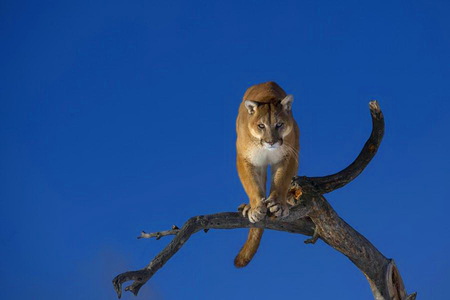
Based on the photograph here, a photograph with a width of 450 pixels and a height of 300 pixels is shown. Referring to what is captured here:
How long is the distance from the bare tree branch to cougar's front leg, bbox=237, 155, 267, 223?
0.62 feet

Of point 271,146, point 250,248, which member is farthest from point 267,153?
point 250,248

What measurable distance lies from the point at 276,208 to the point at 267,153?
0.64 meters

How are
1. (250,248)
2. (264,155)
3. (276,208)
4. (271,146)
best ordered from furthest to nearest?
(250,248) → (264,155) → (276,208) → (271,146)

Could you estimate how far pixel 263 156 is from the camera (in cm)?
730

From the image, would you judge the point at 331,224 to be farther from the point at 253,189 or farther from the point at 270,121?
the point at 270,121

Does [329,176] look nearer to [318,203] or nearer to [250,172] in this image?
[318,203]

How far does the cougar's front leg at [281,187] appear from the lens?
7.21 meters

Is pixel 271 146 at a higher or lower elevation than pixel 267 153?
lower

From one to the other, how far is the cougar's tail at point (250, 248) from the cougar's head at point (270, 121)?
5.36 feet

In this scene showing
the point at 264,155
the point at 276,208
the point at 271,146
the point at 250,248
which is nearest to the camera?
the point at 271,146

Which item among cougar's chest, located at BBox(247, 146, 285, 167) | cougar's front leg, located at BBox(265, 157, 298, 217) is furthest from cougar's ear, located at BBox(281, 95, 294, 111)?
cougar's front leg, located at BBox(265, 157, 298, 217)

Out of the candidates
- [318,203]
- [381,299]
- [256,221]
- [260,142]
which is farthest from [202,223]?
[381,299]

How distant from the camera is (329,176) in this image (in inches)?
325

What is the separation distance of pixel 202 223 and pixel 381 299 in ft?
10.7
